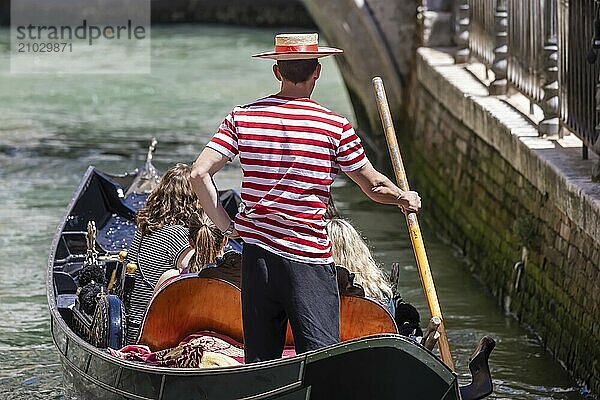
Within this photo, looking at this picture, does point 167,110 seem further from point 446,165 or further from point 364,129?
point 446,165

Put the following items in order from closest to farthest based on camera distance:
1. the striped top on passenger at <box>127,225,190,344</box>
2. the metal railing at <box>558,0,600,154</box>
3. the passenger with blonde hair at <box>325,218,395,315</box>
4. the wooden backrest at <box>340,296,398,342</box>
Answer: the wooden backrest at <box>340,296,398,342</box> < the passenger with blonde hair at <box>325,218,395,315</box> < the striped top on passenger at <box>127,225,190,344</box> < the metal railing at <box>558,0,600,154</box>

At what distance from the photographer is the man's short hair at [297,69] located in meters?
4.19

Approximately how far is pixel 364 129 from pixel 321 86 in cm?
418

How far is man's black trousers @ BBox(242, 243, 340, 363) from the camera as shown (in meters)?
4.21

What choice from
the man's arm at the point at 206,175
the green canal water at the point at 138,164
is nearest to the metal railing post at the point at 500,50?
the green canal water at the point at 138,164

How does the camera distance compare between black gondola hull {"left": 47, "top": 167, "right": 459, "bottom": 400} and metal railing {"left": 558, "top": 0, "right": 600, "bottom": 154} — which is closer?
black gondola hull {"left": 47, "top": 167, "right": 459, "bottom": 400}

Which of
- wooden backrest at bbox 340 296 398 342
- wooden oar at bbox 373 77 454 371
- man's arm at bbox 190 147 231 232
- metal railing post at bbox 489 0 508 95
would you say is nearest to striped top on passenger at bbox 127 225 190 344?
wooden backrest at bbox 340 296 398 342

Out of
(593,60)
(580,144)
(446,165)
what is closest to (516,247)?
(580,144)

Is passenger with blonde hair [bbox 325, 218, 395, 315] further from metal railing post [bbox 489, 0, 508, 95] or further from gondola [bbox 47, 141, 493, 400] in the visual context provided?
metal railing post [bbox 489, 0, 508, 95]

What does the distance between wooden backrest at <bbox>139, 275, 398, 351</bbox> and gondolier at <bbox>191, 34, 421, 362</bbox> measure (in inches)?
21.8

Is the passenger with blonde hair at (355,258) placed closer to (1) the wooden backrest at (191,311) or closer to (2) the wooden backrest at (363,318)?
(2) the wooden backrest at (363,318)

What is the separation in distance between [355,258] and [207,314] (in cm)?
63

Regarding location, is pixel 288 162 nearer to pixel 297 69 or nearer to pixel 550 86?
pixel 297 69

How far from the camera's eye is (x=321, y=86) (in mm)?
16781
